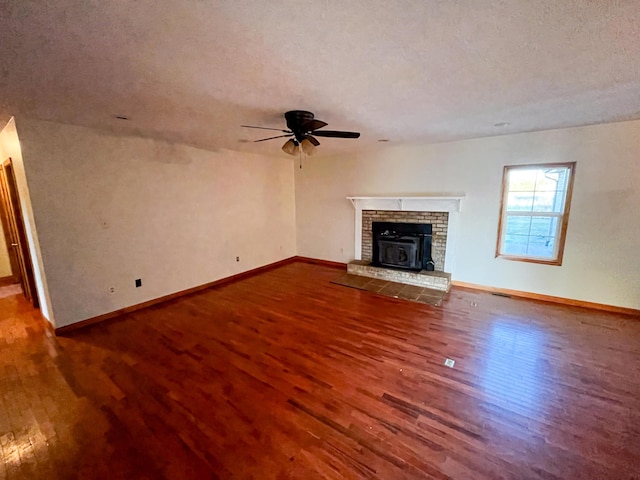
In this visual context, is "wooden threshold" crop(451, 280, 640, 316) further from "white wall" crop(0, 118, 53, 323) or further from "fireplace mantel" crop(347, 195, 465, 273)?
"white wall" crop(0, 118, 53, 323)

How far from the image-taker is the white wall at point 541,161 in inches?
130

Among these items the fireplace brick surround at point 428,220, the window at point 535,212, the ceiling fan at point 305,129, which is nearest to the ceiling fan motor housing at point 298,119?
the ceiling fan at point 305,129

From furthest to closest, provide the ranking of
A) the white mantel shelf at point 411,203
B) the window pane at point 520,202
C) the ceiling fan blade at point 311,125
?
1. the white mantel shelf at point 411,203
2. the window pane at point 520,202
3. the ceiling fan blade at point 311,125

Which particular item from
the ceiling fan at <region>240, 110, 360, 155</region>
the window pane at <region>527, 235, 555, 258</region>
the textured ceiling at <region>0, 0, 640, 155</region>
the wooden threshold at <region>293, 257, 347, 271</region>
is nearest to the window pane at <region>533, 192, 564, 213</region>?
the window pane at <region>527, 235, 555, 258</region>

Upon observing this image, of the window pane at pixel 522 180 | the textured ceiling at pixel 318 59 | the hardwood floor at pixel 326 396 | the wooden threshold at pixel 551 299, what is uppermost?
the textured ceiling at pixel 318 59

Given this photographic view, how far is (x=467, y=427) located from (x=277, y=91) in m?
2.87

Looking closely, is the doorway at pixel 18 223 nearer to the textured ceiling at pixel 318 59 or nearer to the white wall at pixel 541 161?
the textured ceiling at pixel 318 59

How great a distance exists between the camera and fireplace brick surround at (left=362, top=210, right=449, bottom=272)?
4.51 meters

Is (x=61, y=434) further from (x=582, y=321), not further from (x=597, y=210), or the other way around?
(x=597, y=210)

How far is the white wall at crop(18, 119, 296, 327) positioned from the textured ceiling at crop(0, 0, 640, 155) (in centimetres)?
53

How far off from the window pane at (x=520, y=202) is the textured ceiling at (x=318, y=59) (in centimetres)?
122

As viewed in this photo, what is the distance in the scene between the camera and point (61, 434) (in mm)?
1803

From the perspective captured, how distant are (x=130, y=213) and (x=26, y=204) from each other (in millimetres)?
963

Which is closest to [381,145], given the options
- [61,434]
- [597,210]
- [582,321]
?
[597,210]
